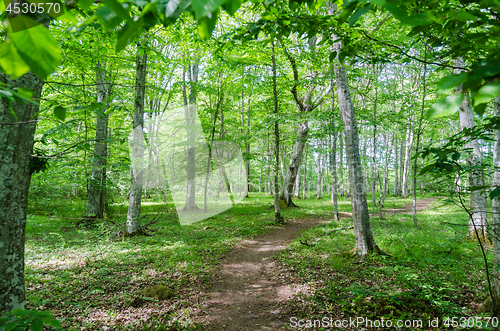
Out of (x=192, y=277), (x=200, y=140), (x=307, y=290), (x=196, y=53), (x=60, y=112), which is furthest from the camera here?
(x=200, y=140)

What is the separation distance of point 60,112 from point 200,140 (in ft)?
47.6

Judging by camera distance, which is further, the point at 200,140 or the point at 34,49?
the point at 200,140

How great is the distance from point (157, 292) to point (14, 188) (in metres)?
3.25

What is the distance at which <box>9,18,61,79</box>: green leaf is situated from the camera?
23.1 inches

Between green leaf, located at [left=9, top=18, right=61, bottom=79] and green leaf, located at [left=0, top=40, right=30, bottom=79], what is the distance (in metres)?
0.03

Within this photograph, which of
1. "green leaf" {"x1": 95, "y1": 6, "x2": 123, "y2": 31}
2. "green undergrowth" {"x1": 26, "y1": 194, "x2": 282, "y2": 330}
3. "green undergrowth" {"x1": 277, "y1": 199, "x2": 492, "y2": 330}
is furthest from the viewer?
"green undergrowth" {"x1": 26, "y1": 194, "x2": 282, "y2": 330}

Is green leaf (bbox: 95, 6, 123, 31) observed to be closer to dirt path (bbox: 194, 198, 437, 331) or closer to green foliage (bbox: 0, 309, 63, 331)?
green foliage (bbox: 0, 309, 63, 331)

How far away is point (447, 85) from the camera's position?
79 cm

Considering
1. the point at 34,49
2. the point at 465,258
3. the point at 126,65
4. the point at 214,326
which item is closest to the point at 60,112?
the point at 34,49

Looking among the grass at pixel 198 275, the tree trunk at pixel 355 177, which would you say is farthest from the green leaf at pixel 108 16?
the tree trunk at pixel 355 177

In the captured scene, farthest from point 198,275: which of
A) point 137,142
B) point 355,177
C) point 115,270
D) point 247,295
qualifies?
point 137,142

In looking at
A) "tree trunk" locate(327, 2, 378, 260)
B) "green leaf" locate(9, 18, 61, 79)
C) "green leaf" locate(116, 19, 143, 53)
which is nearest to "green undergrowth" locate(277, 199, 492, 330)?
"tree trunk" locate(327, 2, 378, 260)

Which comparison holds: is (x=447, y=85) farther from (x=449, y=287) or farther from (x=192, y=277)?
(x=192, y=277)

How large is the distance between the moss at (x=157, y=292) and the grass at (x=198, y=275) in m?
0.15
